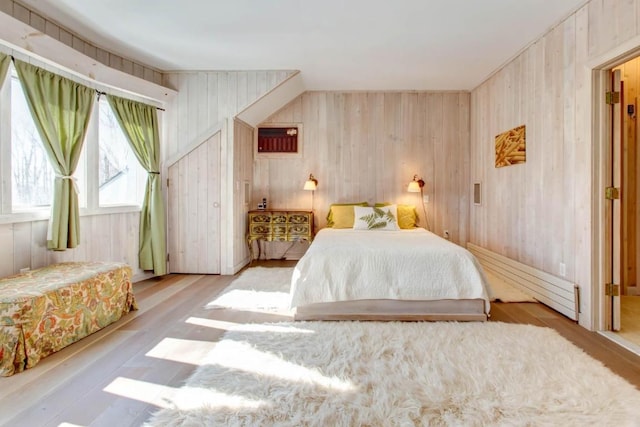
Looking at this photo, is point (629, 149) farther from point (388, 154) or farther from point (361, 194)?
point (361, 194)

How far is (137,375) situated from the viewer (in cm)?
196

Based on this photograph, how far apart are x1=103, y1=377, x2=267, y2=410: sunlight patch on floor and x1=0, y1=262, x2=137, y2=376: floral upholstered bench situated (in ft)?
2.16

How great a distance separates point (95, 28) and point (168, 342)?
292 centimetres

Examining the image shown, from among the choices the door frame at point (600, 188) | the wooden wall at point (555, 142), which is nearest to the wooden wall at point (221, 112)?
the wooden wall at point (555, 142)

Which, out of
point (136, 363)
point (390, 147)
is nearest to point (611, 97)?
point (390, 147)

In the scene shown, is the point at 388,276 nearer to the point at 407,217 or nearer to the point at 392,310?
the point at 392,310

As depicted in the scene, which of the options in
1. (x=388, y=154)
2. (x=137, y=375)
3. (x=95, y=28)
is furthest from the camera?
(x=388, y=154)

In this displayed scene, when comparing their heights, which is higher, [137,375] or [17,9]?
[17,9]

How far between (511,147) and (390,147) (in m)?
1.70

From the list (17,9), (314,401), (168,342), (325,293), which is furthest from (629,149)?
(17,9)

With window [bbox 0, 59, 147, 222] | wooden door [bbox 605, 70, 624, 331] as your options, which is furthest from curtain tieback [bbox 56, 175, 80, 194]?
wooden door [bbox 605, 70, 624, 331]

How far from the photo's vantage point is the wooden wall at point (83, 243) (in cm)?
262

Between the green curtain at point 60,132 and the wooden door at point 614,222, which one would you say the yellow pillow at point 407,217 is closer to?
the wooden door at point 614,222

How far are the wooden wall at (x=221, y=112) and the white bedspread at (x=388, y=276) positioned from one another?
1816mm
